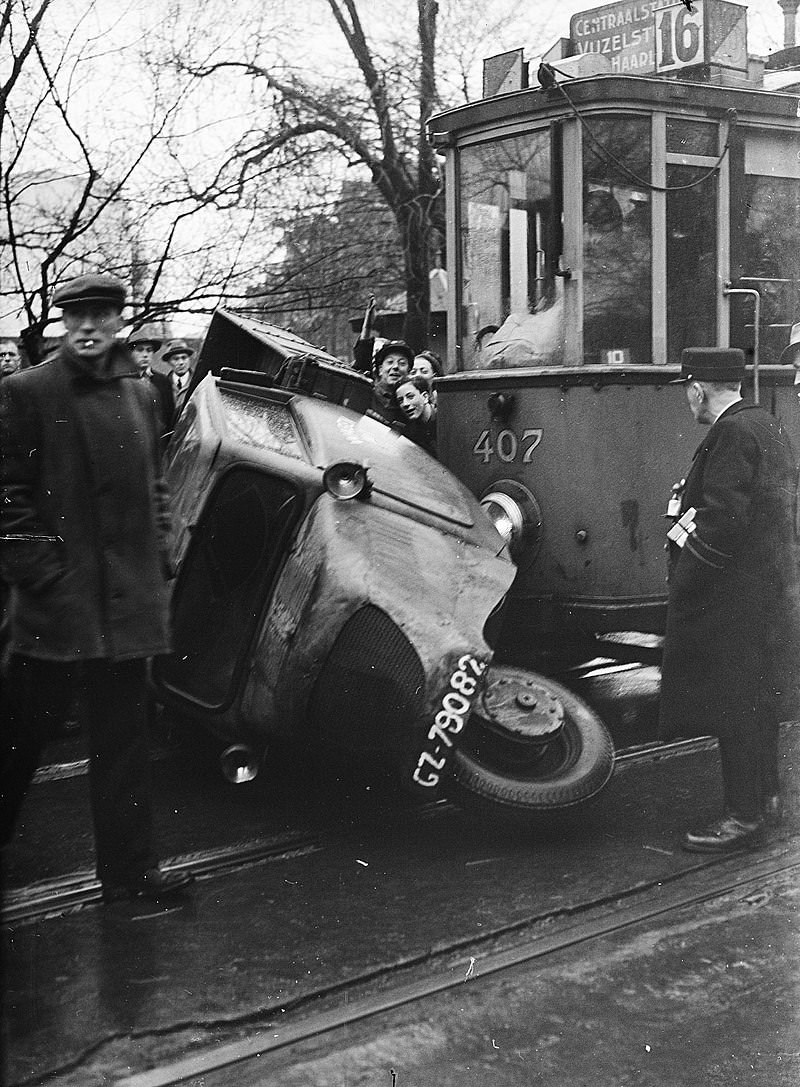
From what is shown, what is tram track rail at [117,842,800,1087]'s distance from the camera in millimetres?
2908

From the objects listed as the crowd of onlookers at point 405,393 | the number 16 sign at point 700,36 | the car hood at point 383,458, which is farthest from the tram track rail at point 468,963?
the number 16 sign at point 700,36

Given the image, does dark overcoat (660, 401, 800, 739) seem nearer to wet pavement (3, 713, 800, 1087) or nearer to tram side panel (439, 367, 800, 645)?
wet pavement (3, 713, 800, 1087)

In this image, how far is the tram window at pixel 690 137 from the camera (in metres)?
6.12

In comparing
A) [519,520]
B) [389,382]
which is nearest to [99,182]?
[389,382]

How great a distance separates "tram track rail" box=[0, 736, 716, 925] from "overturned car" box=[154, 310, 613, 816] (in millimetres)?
299

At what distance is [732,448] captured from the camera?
177 inches

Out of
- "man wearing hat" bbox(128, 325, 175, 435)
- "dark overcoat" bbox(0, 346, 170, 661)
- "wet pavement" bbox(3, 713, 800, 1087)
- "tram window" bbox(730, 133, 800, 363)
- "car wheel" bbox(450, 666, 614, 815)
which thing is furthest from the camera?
"tram window" bbox(730, 133, 800, 363)

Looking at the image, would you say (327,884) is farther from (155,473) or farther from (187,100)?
(187,100)

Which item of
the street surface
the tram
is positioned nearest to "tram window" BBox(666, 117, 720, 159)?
the tram

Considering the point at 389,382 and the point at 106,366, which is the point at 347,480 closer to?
the point at 106,366

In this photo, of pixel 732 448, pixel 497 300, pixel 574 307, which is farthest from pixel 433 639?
pixel 497 300

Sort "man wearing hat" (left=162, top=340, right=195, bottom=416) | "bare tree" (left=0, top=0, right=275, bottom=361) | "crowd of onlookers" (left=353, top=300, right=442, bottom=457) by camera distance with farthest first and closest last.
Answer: "crowd of onlookers" (left=353, top=300, right=442, bottom=457) < "man wearing hat" (left=162, top=340, right=195, bottom=416) < "bare tree" (left=0, top=0, right=275, bottom=361)

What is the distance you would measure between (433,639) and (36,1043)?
5.90 feet

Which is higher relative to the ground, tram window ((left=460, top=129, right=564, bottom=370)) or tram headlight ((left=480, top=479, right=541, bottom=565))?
tram window ((left=460, top=129, right=564, bottom=370))
